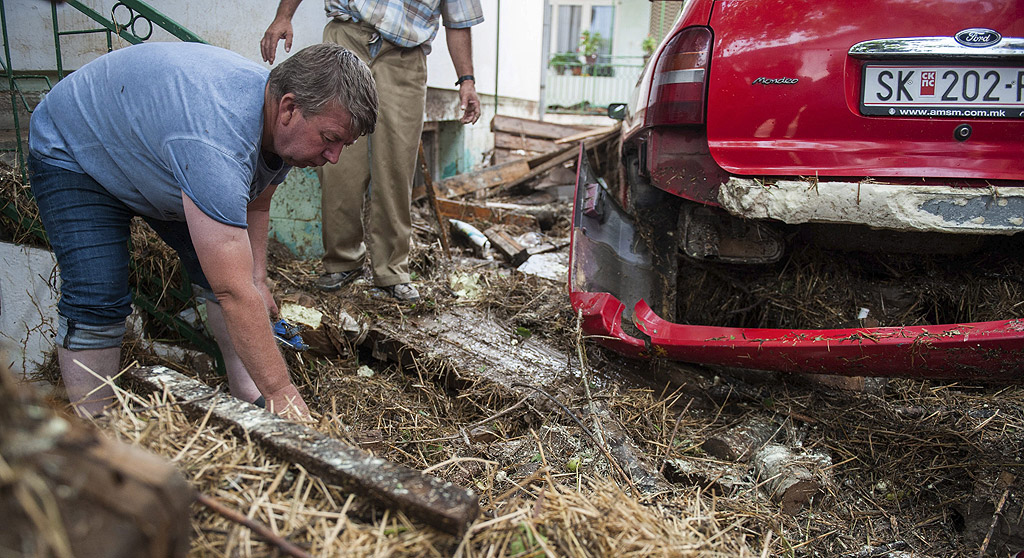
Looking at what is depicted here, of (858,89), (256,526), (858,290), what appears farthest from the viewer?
(858,290)

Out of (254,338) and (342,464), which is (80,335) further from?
(342,464)

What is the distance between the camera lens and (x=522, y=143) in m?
8.37

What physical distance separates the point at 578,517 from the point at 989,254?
2502 mm

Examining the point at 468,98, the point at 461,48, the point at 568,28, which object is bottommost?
the point at 468,98

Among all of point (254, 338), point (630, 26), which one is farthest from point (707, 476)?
point (630, 26)

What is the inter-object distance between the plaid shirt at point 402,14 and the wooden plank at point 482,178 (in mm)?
2822

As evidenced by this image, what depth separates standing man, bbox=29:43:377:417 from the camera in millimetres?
1709

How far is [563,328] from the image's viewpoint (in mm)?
3375

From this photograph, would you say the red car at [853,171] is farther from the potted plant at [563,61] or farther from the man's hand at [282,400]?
the potted plant at [563,61]

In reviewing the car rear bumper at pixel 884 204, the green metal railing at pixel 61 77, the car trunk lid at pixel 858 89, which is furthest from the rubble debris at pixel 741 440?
the green metal railing at pixel 61 77

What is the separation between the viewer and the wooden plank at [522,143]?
27.4 ft

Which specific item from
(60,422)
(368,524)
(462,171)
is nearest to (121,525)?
(60,422)

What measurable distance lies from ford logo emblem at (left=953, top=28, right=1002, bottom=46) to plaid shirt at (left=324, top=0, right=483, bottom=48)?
248cm

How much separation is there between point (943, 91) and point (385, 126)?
2.66 meters
